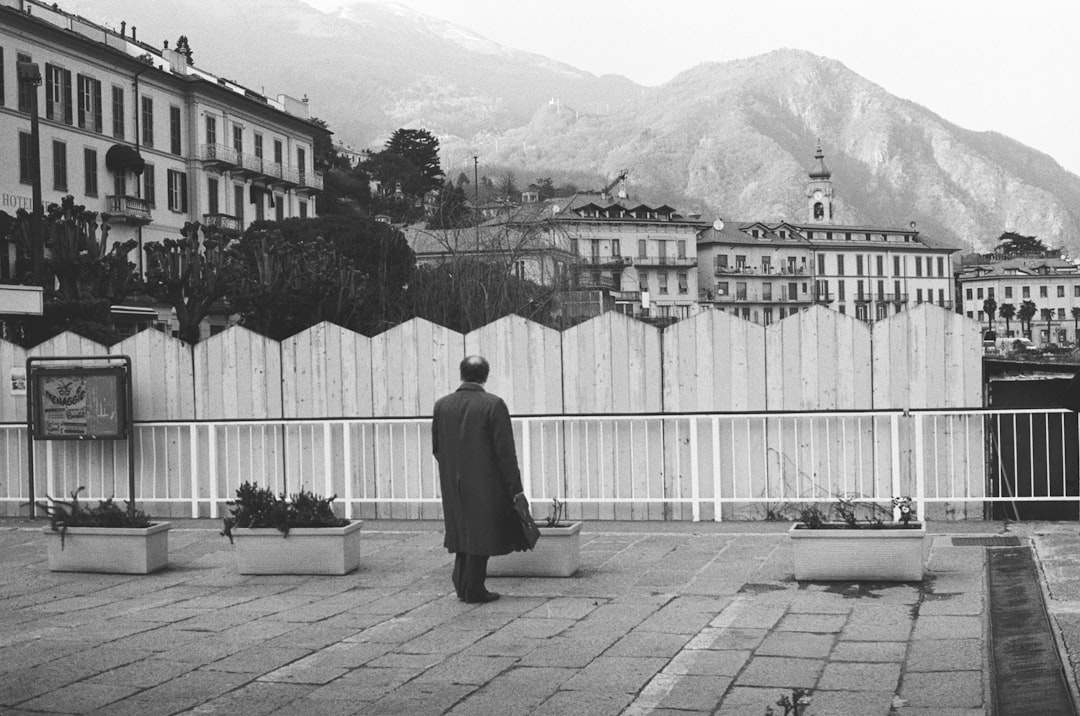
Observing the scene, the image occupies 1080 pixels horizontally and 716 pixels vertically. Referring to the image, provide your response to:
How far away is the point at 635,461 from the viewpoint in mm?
13109

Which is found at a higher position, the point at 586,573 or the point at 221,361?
the point at 221,361

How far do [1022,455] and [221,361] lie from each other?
8.55 metres

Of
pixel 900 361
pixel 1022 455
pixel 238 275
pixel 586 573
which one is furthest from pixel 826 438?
pixel 238 275

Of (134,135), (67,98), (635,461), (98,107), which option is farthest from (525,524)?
(134,135)

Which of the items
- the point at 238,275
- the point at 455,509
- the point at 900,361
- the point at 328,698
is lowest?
the point at 328,698

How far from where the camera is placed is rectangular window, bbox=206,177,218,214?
68688 mm

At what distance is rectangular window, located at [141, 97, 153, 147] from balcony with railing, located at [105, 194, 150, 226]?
446cm

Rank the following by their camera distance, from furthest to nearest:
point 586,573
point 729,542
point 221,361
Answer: point 221,361, point 729,542, point 586,573

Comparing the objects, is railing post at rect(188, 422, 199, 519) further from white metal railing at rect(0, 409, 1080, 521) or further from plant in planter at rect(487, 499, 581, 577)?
plant in planter at rect(487, 499, 581, 577)

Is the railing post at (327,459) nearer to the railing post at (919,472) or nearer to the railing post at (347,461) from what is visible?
the railing post at (347,461)

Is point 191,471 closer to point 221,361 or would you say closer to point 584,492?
point 221,361

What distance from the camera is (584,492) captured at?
1330cm

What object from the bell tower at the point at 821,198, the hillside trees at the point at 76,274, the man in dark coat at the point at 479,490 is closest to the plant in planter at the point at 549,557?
the man in dark coat at the point at 479,490

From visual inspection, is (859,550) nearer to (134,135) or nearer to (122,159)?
(122,159)
